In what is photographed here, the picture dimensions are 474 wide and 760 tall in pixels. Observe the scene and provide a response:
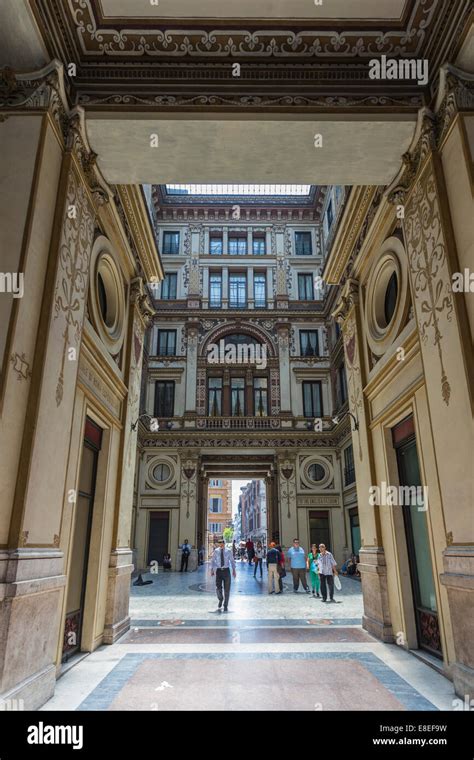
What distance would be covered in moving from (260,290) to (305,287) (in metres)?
2.58

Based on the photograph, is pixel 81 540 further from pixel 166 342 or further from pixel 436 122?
pixel 166 342

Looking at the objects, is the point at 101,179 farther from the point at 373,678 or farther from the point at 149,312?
the point at 373,678

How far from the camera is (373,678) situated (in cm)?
548

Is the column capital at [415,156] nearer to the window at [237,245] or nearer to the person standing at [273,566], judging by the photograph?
the person standing at [273,566]

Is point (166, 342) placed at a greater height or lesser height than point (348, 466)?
greater

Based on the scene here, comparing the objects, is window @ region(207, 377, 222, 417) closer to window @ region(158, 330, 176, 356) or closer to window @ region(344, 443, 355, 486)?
window @ region(158, 330, 176, 356)

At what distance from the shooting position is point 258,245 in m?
27.3

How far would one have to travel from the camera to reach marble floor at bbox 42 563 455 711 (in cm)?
472

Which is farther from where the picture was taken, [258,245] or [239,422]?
[258,245]

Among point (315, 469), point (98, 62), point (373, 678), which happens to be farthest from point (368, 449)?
point (315, 469)

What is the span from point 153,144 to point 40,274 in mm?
2818

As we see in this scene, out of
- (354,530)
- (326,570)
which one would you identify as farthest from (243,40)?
(354,530)

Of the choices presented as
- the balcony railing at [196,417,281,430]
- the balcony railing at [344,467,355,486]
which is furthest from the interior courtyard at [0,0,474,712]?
the balcony railing at [196,417,281,430]

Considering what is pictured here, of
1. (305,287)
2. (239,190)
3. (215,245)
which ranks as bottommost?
(305,287)
